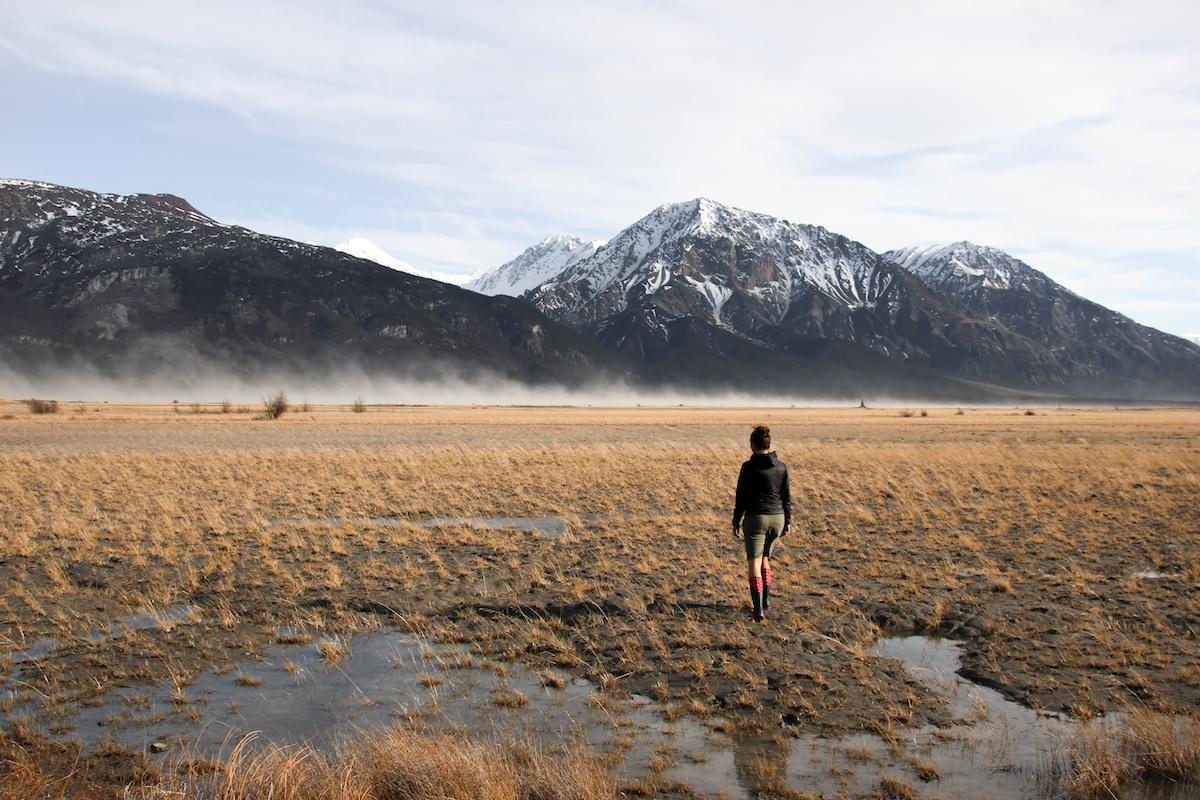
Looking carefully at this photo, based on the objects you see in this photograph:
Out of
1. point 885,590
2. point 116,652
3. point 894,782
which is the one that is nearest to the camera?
point 894,782

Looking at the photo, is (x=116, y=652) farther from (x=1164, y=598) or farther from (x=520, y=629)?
(x=1164, y=598)

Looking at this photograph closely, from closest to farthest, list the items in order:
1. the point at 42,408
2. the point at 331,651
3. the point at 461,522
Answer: the point at 331,651
the point at 461,522
the point at 42,408

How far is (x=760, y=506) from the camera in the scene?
35.5 ft

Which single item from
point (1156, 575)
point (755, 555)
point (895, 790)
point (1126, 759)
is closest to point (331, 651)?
point (755, 555)

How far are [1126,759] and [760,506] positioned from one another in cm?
484

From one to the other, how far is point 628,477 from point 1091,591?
17.1 meters

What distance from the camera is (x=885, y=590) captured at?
13.1 metres

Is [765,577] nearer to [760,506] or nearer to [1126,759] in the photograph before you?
[760,506]

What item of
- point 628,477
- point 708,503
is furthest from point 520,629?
point 628,477

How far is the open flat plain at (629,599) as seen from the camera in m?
7.89

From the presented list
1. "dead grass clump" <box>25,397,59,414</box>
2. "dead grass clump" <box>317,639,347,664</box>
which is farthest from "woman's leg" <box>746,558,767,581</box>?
"dead grass clump" <box>25,397,59,414</box>

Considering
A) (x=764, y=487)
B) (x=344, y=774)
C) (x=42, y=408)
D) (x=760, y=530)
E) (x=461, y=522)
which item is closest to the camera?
(x=344, y=774)

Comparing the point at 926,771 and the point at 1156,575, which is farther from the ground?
the point at 1156,575

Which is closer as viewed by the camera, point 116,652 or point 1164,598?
point 116,652
